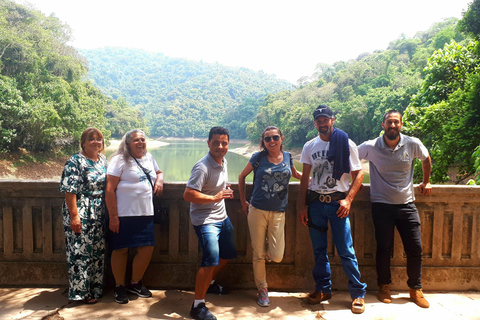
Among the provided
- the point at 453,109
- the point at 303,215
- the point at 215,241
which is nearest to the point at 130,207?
the point at 215,241

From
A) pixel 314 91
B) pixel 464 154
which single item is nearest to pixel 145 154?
pixel 464 154

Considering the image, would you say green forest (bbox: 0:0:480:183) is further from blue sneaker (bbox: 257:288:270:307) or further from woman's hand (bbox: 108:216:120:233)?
woman's hand (bbox: 108:216:120:233)

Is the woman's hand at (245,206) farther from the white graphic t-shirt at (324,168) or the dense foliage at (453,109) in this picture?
the dense foliage at (453,109)

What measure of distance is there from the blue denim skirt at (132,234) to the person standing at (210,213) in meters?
0.47

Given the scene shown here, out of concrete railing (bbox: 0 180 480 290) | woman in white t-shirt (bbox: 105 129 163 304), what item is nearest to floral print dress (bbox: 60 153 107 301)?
woman in white t-shirt (bbox: 105 129 163 304)

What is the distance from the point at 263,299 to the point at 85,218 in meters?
1.74

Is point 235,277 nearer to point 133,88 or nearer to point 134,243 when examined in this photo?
point 134,243

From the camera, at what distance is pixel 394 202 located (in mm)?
3564

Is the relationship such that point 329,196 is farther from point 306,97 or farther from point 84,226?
point 306,97

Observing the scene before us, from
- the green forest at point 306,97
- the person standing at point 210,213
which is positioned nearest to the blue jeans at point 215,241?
the person standing at point 210,213

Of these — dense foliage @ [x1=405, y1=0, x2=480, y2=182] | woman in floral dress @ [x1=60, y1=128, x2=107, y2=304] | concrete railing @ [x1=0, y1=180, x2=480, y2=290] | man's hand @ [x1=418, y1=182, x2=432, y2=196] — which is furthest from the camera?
dense foliage @ [x1=405, y1=0, x2=480, y2=182]

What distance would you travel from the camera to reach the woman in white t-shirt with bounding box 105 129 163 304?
3436mm

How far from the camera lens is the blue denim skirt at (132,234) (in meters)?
3.47

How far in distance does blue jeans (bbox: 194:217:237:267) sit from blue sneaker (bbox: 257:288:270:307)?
43 cm
